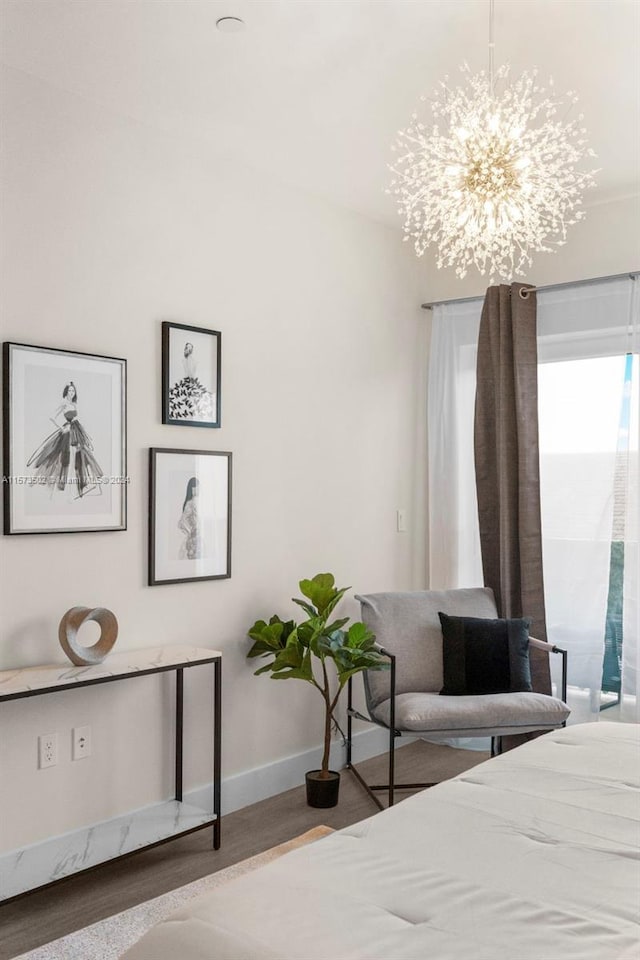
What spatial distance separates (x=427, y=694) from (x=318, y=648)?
Result: 0.64 meters

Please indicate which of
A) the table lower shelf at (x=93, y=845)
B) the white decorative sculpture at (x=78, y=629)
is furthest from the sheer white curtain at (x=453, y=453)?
the white decorative sculpture at (x=78, y=629)

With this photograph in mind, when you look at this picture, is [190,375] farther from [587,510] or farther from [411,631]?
[587,510]

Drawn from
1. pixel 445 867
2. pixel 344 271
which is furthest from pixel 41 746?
pixel 344 271

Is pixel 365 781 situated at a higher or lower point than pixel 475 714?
lower

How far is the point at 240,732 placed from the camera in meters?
3.75

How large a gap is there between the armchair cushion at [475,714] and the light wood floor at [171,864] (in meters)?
0.48

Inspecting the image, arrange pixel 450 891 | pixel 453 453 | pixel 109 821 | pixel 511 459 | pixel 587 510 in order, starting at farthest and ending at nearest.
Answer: pixel 453 453 < pixel 511 459 < pixel 587 510 < pixel 109 821 < pixel 450 891

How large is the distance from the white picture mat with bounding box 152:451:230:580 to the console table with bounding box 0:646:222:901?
1.13ft

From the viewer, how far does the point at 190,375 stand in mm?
3527

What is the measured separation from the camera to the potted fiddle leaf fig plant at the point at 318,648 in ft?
11.7

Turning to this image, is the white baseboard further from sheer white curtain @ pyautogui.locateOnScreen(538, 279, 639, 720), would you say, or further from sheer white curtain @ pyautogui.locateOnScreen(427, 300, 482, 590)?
sheer white curtain @ pyautogui.locateOnScreen(538, 279, 639, 720)

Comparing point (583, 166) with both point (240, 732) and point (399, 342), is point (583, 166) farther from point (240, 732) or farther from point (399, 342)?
point (240, 732)

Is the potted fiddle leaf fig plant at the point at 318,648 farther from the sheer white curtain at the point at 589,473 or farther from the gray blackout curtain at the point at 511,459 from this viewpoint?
the sheer white curtain at the point at 589,473

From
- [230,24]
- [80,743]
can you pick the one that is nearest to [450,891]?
[80,743]
